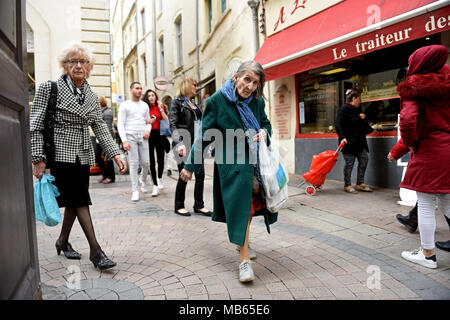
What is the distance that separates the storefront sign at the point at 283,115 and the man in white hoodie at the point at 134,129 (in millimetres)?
3838

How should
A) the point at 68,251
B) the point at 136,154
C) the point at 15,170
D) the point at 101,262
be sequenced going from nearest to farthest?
the point at 15,170, the point at 101,262, the point at 68,251, the point at 136,154

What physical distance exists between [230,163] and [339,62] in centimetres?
553

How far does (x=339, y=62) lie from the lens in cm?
721

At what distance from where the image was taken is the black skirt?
111 inches

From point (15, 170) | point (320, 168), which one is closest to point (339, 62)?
point (320, 168)

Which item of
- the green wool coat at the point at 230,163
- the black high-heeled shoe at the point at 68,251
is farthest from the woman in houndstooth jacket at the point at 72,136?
the green wool coat at the point at 230,163

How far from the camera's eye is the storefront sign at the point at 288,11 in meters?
7.20

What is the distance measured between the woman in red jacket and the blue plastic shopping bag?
2852 mm

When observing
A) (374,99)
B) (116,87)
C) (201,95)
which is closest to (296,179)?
(374,99)

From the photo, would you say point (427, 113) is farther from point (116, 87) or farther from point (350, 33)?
point (116, 87)

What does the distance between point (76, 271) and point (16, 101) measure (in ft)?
5.13

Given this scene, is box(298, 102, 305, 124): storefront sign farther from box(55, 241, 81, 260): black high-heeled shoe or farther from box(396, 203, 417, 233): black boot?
box(55, 241, 81, 260): black high-heeled shoe

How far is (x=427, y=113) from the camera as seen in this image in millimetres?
2744

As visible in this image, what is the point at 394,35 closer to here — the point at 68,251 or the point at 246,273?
the point at 246,273
